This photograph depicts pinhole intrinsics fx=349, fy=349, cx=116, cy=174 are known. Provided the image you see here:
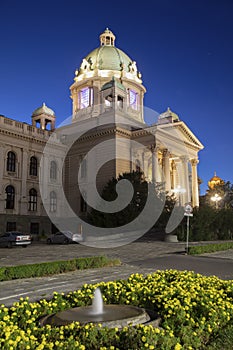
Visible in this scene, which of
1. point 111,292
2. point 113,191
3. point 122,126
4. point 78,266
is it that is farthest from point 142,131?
point 111,292

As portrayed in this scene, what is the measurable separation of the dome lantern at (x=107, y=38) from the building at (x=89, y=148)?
17.9 ft

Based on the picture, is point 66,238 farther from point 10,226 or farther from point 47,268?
point 47,268

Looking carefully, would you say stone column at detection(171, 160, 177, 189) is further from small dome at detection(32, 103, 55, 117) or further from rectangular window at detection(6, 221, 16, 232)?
rectangular window at detection(6, 221, 16, 232)

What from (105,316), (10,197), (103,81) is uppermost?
(103,81)

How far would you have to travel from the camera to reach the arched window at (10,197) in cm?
4162

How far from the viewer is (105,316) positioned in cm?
559

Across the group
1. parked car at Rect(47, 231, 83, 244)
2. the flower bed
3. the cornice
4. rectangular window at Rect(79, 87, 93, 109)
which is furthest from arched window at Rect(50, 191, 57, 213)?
the flower bed

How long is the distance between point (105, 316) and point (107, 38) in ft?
213

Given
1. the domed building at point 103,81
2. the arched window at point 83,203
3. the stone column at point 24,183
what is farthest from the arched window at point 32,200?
the domed building at point 103,81

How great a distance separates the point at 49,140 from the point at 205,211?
23.5 meters

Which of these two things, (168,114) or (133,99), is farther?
(168,114)

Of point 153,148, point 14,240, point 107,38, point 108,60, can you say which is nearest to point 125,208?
point 14,240

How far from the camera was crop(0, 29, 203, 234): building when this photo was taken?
141 ft

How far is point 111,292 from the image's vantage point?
747 centimetres
